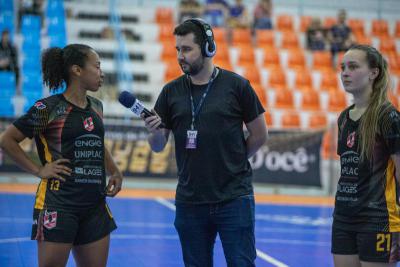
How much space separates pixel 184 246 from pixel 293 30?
19.9 meters

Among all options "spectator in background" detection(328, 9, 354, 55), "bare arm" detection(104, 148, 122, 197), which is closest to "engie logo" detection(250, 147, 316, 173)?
"spectator in background" detection(328, 9, 354, 55)

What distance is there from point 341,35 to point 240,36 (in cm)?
334

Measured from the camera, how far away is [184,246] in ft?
15.3

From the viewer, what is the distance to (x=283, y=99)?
65.9ft

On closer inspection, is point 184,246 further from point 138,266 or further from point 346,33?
point 346,33

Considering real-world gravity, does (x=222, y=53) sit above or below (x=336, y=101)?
above

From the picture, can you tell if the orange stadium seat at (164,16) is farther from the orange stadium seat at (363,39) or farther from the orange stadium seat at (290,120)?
the orange stadium seat at (363,39)

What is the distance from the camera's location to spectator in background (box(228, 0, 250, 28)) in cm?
2209

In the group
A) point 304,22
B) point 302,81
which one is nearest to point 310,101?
point 302,81

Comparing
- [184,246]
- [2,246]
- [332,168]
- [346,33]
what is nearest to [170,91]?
[184,246]

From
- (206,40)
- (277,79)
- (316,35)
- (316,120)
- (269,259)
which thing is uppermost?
(316,35)

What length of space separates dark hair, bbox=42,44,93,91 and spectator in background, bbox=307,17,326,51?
701 inches

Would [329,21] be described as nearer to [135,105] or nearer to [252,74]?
[252,74]

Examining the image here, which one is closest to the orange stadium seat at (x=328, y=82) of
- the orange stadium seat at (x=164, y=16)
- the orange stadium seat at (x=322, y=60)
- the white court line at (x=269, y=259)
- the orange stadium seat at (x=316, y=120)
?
the orange stadium seat at (x=322, y=60)
